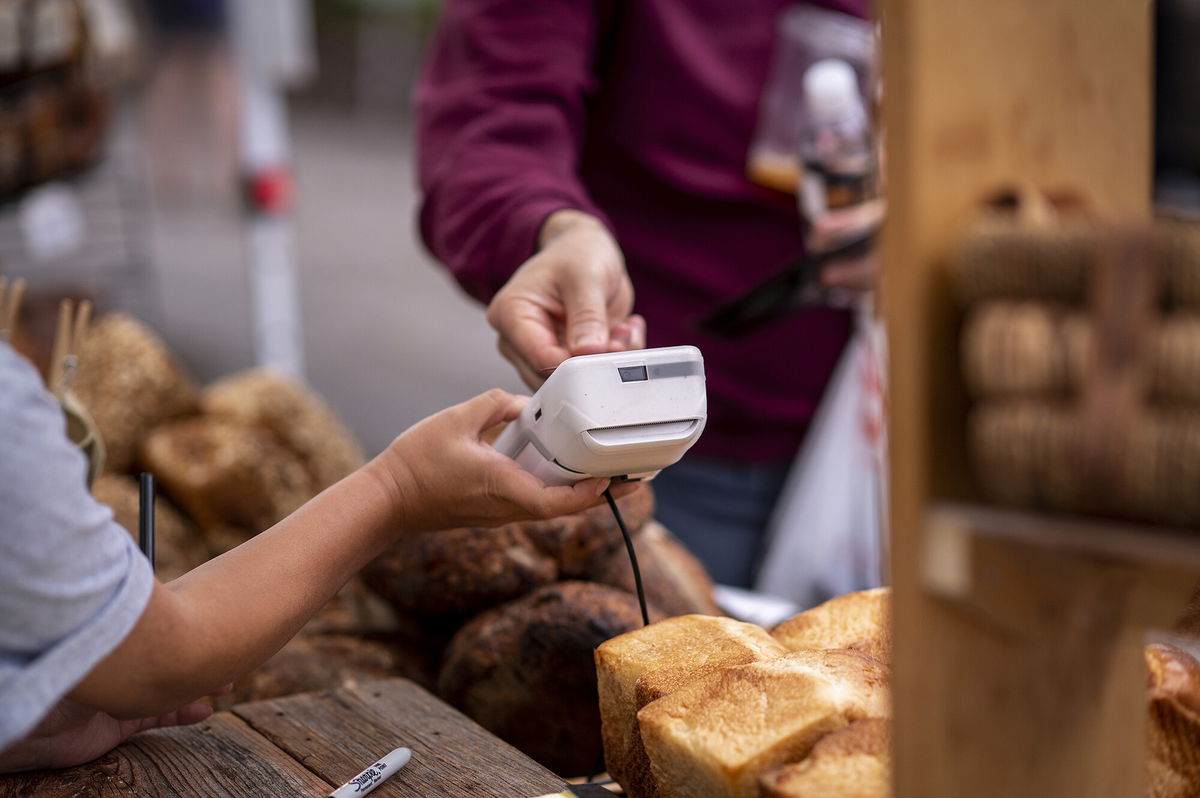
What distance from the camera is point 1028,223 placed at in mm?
484

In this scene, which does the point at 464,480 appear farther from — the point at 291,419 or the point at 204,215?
the point at 204,215

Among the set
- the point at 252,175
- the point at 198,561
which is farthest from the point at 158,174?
the point at 198,561

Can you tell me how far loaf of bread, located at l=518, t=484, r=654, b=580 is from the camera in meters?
1.16

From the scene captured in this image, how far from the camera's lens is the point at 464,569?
112cm

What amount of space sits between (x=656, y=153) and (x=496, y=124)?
Result: 12.9 inches

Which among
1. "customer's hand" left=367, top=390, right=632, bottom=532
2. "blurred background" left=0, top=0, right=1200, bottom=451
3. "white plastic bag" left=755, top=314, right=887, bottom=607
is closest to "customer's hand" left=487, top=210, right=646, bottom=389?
"customer's hand" left=367, top=390, right=632, bottom=532

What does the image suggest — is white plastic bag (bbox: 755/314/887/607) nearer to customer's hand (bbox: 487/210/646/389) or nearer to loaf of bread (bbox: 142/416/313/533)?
customer's hand (bbox: 487/210/646/389)

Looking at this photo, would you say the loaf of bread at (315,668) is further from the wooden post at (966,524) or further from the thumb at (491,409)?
the wooden post at (966,524)

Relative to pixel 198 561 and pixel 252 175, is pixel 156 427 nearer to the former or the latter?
pixel 198 561

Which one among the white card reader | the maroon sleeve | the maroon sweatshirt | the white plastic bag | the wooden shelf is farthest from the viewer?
the white plastic bag

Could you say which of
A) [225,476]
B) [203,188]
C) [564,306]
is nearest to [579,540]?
[564,306]

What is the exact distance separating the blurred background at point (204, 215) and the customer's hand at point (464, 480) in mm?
1506

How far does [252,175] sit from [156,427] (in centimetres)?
94

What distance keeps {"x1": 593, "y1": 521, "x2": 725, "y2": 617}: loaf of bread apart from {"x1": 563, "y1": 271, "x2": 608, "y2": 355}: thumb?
0.28m
